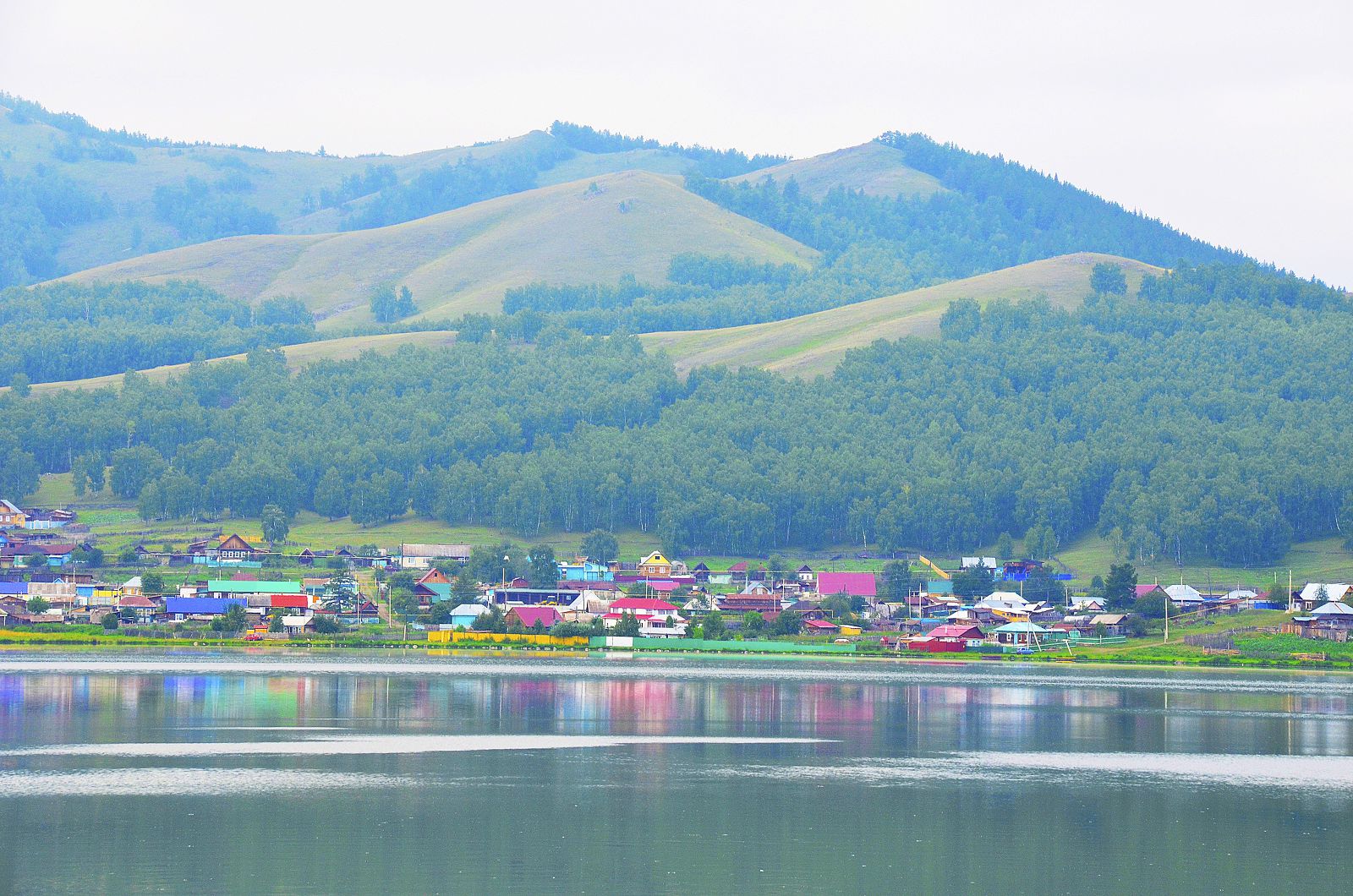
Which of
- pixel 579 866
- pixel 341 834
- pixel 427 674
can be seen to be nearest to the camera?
pixel 579 866

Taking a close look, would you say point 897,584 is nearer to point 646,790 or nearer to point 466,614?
point 466,614

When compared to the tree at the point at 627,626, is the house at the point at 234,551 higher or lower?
higher

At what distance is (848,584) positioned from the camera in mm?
137625

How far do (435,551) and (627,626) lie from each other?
41411mm

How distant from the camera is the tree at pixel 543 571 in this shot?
13888cm

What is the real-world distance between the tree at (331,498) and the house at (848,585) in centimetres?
5922

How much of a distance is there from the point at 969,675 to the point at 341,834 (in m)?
62.1

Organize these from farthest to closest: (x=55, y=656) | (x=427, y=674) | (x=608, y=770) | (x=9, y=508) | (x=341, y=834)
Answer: (x=9, y=508)
(x=55, y=656)
(x=427, y=674)
(x=608, y=770)
(x=341, y=834)

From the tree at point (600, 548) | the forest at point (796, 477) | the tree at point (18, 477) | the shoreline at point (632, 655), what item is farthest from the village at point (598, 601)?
the tree at point (18, 477)

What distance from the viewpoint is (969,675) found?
9100cm

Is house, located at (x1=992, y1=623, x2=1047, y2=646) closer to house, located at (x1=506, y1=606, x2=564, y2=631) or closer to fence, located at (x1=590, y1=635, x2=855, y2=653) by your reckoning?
fence, located at (x1=590, y1=635, x2=855, y2=653)

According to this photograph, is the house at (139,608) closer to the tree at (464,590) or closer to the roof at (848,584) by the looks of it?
the tree at (464,590)

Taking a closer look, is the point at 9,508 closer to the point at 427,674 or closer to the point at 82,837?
the point at 427,674

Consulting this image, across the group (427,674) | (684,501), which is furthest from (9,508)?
(427,674)
